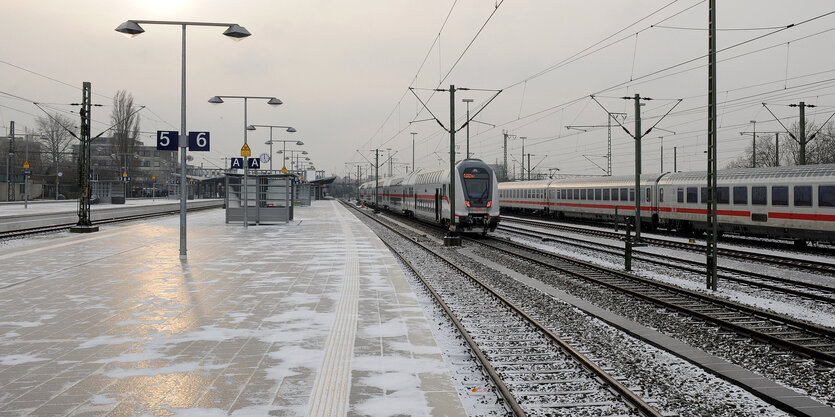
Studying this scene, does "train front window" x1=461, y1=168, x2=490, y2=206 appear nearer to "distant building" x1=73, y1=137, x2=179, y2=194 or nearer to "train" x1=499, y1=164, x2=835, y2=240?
"train" x1=499, y1=164, x2=835, y2=240

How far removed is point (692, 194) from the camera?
26797 mm

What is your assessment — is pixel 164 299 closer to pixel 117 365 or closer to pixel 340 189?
pixel 117 365

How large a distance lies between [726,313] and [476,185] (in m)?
15.5

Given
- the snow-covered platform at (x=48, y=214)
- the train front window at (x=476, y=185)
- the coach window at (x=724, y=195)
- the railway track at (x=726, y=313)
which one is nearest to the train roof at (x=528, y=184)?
the coach window at (x=724, y=195)

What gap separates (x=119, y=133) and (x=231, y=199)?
60.3 m

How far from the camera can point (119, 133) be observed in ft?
275

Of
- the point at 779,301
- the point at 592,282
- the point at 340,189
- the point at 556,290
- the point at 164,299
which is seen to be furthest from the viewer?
the point at 340,189

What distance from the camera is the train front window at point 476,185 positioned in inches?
978

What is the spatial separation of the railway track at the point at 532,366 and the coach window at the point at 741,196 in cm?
1663

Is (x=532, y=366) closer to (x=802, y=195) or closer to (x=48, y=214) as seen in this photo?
(x=802, y=195)

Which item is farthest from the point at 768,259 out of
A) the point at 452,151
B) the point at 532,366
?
the point at 532,366

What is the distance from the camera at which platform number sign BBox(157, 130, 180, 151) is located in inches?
666

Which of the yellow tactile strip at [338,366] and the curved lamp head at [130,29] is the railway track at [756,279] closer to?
the yellow tactile strip at [338,366]

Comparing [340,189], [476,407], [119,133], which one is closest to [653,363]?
[476,407]
